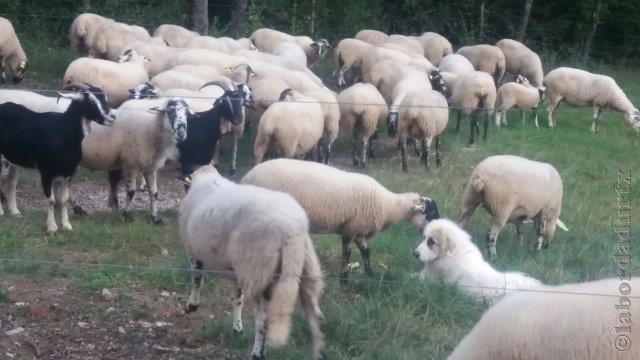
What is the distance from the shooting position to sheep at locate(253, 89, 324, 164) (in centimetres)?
1027

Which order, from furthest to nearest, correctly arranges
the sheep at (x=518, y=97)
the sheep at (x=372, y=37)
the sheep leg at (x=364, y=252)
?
the sheep at (x=372, y=37), the sheep at (x=518, y=97), the sheep leg at (x=364, y=252)

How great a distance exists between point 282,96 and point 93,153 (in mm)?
2864

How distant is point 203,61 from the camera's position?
13.3 m

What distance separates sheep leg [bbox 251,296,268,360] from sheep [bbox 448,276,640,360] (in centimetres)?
195

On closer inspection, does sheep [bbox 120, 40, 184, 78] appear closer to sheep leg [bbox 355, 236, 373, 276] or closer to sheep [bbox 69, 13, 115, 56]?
sheep [bbox 69, 13, 115, 56]

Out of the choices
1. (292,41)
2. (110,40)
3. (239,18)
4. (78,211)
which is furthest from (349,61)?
(78,211)

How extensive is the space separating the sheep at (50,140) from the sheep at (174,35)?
755 cm

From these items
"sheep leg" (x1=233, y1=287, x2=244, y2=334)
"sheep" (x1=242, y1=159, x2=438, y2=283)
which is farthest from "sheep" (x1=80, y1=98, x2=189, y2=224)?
"sheep leg" (x1=233, y1=287, x2=244, y2=334)

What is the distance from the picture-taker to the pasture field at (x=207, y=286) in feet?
20.0

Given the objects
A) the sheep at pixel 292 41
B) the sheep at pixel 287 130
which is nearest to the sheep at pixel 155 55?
the sheep at pixel 287 130

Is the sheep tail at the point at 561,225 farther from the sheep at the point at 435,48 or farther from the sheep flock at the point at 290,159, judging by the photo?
the sheep at the point at 435,48

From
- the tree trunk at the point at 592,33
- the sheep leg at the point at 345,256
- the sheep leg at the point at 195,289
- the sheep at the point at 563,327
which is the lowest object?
the tree trunk at the point at 592,33

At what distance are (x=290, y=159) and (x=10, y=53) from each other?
923cm

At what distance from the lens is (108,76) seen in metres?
12.1
